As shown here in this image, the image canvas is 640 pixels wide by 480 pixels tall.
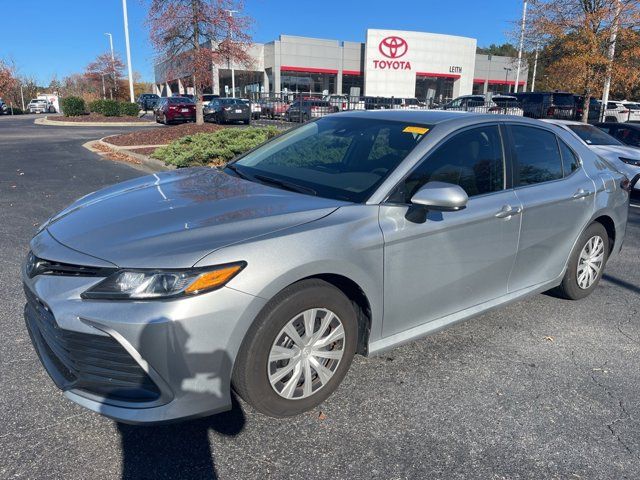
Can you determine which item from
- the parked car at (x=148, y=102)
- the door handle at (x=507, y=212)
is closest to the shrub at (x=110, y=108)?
the parked car at (x=148, y=102)

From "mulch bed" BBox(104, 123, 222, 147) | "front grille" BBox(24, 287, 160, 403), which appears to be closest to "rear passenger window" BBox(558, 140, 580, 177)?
"front grille" BBox(24, 287, 160, 403)

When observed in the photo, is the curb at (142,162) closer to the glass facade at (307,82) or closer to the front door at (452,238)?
the front door at (452,238)

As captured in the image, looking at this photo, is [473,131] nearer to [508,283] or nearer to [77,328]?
[508,283]

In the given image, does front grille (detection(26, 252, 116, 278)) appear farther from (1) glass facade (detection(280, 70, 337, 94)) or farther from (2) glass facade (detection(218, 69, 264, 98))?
(1) glass facade (detection(280, 70, 337, 94))

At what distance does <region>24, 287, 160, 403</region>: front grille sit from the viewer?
7.54 ft

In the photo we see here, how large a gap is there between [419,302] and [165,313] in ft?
5.17

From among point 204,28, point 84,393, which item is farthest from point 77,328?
point 204,28

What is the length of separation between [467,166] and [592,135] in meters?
8.35

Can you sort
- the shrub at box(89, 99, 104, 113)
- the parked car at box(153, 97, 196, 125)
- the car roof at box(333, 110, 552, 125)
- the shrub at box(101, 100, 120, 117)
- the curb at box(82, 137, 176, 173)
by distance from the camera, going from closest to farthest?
the car roof at box(333, 110, 552, 125), the curb at box(82, 137, 176, 173), the parked car at box(153, 97, 196, 125), the shrub at box(101, 100, 120, 117), the shrub at box(89, 99, 104, 113)

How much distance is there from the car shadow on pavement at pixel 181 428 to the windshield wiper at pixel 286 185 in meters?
1.19

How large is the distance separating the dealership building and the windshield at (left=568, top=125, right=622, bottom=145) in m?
38.6

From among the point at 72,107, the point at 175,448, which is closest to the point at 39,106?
the point at 72,107

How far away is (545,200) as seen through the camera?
3.86 meters

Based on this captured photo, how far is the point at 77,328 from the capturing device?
90.9 inches
